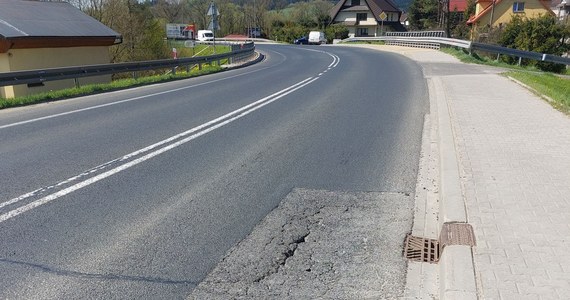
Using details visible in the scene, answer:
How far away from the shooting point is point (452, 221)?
4598 millimetres

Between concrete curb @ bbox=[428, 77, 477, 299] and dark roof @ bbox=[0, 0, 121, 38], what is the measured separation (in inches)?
722

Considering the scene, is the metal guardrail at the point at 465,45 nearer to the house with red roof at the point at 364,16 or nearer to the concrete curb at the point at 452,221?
the concrete curb at the point at 452,221

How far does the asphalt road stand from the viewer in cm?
388

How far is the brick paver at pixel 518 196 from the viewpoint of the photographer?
139 inches

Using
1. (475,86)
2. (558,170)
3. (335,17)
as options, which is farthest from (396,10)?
(558,170)

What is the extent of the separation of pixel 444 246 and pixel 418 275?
43 centimetres

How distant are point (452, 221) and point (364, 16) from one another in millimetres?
84536

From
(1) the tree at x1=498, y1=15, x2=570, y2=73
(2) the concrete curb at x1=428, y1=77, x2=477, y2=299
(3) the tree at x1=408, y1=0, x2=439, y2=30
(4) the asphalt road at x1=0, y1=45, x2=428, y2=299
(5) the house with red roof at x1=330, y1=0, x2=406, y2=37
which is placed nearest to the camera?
(2) the concrete curb at x1=428, y1=77, x2=477, y2=299

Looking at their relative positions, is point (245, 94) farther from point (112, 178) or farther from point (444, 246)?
point (444, 246)

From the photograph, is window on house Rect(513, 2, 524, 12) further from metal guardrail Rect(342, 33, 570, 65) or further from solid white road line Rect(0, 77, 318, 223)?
solid white road line Rect(0, 77, 318, 223)

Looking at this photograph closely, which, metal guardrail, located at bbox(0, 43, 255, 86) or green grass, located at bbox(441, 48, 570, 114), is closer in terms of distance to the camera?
green grass, located at bbox(441, 48, 570, 114)

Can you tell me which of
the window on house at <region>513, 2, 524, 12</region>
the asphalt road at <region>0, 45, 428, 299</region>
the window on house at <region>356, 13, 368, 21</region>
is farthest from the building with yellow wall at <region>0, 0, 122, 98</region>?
the window on house at <region>356, 13, 368, 21</region>

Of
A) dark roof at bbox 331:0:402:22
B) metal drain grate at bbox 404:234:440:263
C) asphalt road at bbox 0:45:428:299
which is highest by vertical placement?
dark roof at bbox 331:0:402:22

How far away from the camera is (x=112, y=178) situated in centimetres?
600
